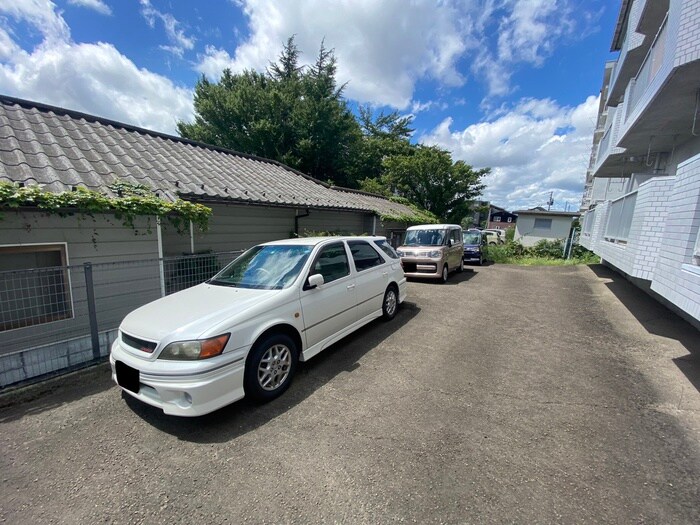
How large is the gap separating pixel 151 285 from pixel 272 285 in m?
2.79

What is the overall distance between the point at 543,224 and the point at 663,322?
2203 cm

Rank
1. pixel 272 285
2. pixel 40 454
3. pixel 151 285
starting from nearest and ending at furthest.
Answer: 1. pixel 40 454
2. pixel 272 285
3. pixel 151 285

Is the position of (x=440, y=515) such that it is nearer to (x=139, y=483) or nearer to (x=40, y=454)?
(x=139, y=483)

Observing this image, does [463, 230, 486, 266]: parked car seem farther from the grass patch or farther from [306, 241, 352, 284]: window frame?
[306, 241, 352, 284]: window frame

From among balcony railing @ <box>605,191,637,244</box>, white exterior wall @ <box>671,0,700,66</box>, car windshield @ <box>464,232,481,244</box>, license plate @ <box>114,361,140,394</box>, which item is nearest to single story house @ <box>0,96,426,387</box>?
license plate @ <box>114,361,140,394</box>

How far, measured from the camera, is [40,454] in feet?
7.98

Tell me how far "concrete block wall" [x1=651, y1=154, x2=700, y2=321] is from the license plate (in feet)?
18.9

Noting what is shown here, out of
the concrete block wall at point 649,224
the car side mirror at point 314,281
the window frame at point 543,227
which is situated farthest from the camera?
the window frame at point 543,227

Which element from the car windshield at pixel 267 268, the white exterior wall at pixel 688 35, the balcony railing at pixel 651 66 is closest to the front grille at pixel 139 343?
the car windshield at pixel 267 268

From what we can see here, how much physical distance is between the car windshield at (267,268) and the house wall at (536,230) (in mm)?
25588

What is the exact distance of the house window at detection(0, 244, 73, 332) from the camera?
367 cm

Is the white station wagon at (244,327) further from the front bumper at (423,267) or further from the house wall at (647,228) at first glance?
the front bumper at (423,267)

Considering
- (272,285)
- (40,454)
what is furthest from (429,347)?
(40,454)

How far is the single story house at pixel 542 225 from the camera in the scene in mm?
23906
